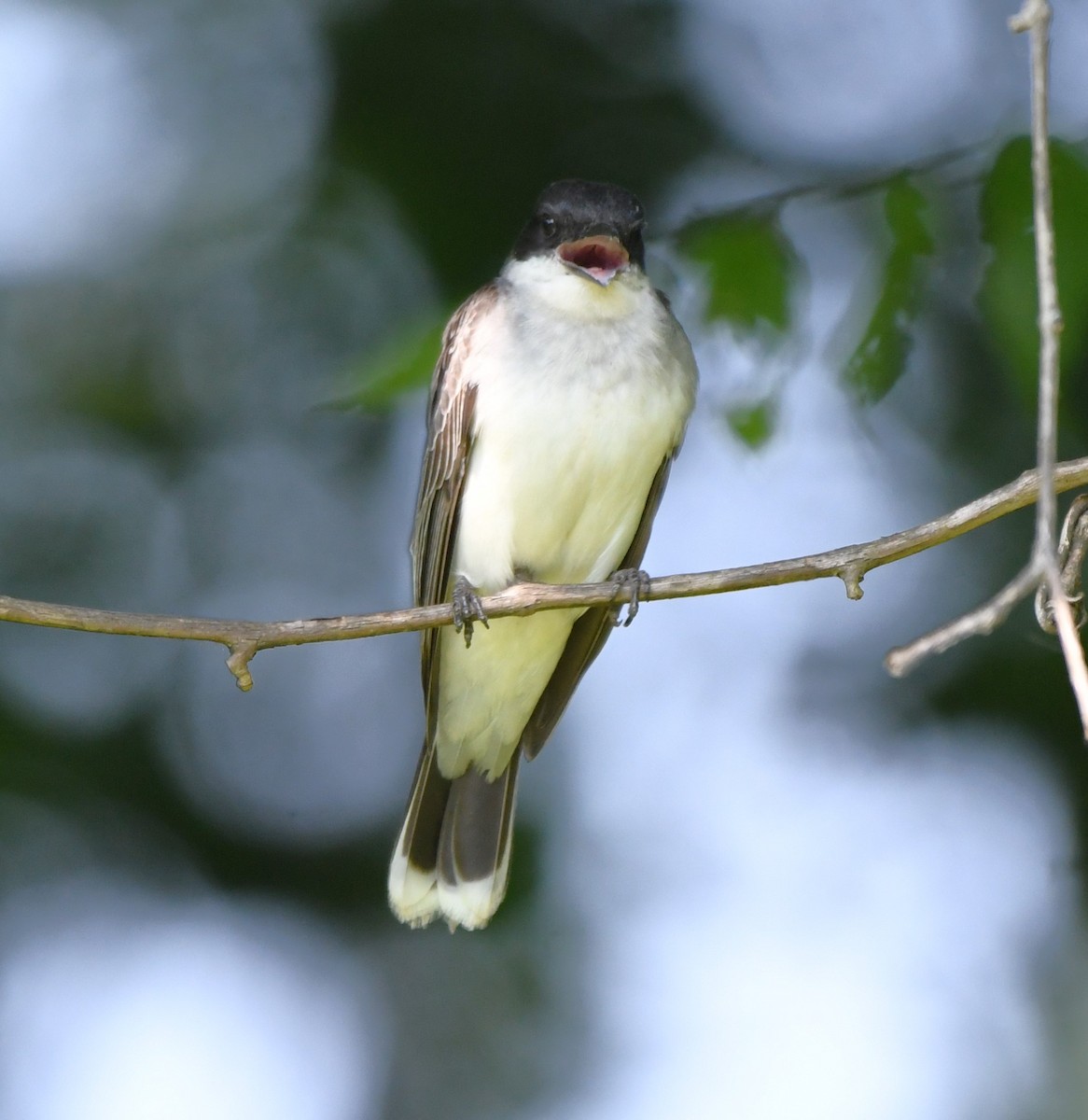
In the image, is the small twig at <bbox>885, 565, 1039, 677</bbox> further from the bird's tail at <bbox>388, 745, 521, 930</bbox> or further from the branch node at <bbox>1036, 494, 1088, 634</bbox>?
the bird's tail at <bbox>388, 745, 521, 930</bbox>

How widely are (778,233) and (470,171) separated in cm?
243

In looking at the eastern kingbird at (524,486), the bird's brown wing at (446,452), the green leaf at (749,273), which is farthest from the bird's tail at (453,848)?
the green leaf at (749,273)

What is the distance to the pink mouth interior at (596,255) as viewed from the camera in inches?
203

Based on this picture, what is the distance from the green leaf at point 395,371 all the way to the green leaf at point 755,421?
762mm

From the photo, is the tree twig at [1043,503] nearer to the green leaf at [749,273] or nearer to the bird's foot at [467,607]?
the green leaf at [749,273]

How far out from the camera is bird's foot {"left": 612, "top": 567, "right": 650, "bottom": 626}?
14.6ft

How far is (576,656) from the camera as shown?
577cm

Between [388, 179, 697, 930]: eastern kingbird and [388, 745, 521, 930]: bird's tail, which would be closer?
[388, 179, 697, 930]: eastern kingbird

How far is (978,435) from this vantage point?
5824 mm

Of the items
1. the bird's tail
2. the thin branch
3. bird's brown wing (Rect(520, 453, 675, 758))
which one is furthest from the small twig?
the bird's tail

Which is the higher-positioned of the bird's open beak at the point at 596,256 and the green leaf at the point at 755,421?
the bird's open beak at the point at 596,256

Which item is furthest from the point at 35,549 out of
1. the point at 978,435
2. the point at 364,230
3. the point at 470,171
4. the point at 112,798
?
the point at 978,435

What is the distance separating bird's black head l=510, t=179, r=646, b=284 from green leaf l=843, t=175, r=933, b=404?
143 centimetres

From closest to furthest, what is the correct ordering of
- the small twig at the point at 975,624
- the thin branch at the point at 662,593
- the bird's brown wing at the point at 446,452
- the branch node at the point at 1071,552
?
the small twig at the point at 975,624
the branch node at the point at 1071,552
the thin branch at the point at 662,593
the bird's brown wing at the point at 446,452
